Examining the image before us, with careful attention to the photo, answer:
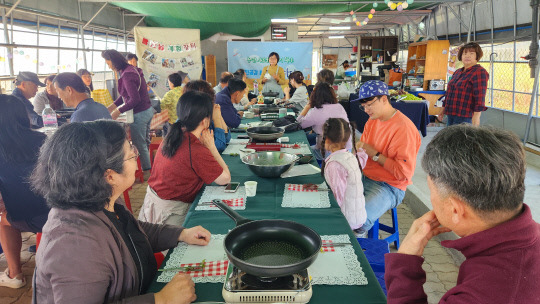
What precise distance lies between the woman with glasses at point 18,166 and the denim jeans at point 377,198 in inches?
85.1

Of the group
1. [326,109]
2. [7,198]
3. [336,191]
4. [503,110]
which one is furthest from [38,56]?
[503,110]

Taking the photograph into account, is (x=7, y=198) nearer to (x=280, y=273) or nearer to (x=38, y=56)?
(x=280, y=273)

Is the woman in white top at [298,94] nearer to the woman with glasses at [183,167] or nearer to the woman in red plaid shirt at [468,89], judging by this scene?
the woman in red plaid shirt at [468,89]

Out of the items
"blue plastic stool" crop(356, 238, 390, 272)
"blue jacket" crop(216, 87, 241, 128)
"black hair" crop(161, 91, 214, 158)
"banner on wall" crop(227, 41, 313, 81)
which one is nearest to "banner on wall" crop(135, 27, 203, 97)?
"banner on wall" crop(227, 41, 313, 81)

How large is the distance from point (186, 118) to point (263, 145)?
1.04 m

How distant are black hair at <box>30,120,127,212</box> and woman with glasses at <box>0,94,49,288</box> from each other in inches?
55.5

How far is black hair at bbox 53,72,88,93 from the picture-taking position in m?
3.12

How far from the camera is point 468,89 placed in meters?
4.09

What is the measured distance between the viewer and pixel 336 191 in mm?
2070

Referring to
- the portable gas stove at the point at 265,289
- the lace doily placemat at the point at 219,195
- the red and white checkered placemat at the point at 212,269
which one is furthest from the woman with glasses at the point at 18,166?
the portable gas stove at the point at 265,289

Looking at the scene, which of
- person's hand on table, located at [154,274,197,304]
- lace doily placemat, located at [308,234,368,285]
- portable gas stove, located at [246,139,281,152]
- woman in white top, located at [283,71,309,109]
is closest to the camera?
person's hand on table, located at [154,274,197,304]

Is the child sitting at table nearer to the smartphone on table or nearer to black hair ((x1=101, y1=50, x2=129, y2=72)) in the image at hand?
the smartphone on table

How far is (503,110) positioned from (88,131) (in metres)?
8.08

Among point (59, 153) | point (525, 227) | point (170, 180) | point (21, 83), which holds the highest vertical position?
point (21, 83)
